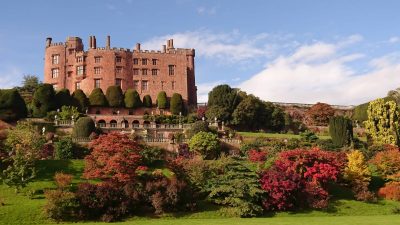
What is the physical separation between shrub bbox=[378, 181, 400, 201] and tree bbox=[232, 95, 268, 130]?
29.6 metres

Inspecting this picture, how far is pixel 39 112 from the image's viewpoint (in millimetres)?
65562

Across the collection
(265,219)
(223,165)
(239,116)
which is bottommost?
(265,219)

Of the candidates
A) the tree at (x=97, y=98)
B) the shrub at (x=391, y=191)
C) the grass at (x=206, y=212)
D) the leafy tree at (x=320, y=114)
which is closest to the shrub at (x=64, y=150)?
the grass at (x=206, y=212)

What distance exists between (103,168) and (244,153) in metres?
20.1

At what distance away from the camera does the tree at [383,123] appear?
2290 inches

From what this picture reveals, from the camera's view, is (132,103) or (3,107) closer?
(3,107)

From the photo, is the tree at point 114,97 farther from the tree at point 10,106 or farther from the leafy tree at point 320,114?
the leafy tree at point 320,114

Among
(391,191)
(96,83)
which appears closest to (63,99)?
(96,83)

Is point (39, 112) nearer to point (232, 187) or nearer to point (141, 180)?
point (141, 180)

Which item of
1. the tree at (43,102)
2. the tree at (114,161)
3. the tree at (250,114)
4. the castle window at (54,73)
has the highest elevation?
the castle window at (54,73)

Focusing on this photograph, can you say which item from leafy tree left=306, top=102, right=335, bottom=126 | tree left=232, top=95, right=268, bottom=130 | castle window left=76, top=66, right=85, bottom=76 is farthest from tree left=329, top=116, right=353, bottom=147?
castle window left=76, top=66, right=85, bottom=76

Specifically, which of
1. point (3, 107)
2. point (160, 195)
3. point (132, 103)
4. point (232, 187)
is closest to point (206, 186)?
point (232, 187)

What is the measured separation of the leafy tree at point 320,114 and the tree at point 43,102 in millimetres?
37675

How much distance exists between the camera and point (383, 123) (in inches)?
2320
